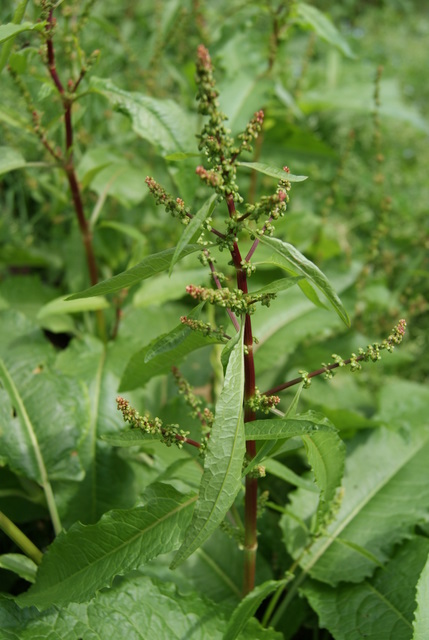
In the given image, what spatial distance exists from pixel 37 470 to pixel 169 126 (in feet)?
2.78

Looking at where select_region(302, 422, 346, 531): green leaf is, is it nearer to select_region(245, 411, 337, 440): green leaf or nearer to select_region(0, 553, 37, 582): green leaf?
select_region(245, 411, 337, 440): green leaf

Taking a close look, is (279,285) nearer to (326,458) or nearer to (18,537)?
(326,458)

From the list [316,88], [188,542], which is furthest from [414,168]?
[188,542]

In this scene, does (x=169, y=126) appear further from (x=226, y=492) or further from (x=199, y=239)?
(x=226, y=492)

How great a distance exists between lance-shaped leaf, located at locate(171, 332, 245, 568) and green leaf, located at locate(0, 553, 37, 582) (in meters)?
0.49

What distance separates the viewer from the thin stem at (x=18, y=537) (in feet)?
4.07

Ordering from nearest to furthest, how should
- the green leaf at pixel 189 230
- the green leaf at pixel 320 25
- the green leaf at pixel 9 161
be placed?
the green leaf at pixel 189 230 → the green leaf at pixel 9 161 → the green leaf at pixel 320 25

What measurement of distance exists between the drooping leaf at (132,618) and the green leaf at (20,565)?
6 centimetres

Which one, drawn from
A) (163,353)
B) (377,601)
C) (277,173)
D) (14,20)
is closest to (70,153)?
(14,20)

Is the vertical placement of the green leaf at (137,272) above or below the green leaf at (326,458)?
above

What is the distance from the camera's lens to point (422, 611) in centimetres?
108

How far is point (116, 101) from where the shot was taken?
147cm

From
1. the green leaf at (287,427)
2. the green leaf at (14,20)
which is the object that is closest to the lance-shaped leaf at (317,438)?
the green leaf at (287,427)

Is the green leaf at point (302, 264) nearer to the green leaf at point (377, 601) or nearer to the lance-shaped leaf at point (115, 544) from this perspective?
the lance-shaped leaf at point (115, 544)
